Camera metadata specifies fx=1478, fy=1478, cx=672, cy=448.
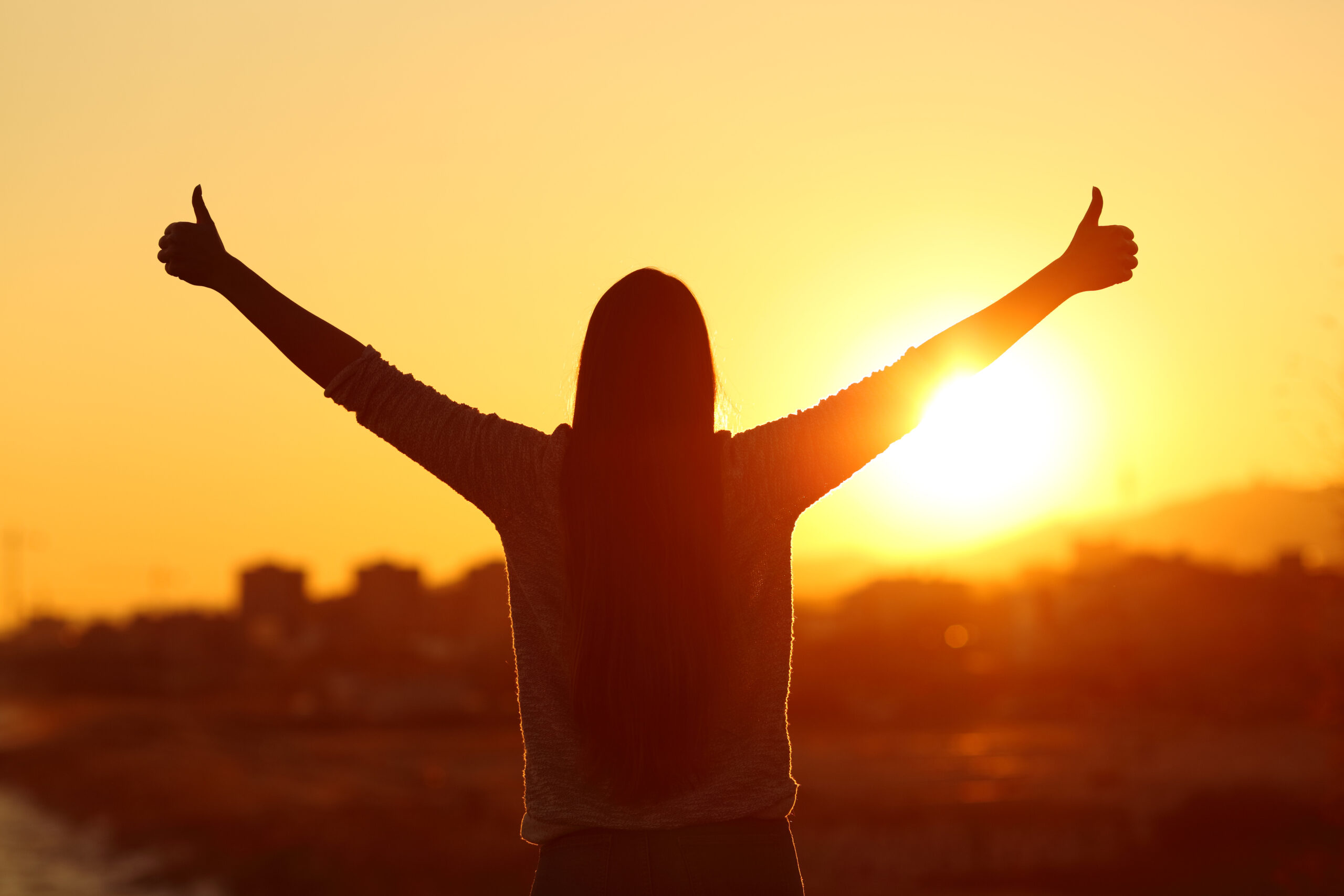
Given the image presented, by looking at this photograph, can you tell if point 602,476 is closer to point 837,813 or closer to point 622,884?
point 622,884

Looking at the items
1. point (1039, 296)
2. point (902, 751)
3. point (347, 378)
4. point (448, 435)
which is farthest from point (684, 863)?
point (902, 751)

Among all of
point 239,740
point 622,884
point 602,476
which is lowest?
point 622,884

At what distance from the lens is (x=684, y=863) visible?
8.25 ft

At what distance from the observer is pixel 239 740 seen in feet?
353

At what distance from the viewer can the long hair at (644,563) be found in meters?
2.50

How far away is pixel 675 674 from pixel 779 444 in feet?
1.48

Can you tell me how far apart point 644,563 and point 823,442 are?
391 millimetres

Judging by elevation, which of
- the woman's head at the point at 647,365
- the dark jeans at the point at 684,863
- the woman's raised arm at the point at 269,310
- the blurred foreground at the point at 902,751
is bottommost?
the dark jeans at the point at 684,863

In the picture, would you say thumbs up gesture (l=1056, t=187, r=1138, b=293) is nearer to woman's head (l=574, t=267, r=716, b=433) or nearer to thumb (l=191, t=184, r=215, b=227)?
woman's head (l=574, t=267, r=716, b=433)

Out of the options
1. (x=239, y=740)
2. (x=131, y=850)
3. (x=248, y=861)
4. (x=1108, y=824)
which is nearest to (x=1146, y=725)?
(x=1108, y=824)

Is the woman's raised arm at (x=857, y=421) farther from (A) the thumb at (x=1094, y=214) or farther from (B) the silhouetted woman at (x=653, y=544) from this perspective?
(A) the thumb at (x=1094, y=214)

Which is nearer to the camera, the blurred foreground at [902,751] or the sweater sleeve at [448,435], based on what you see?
the sweater sleeve at [448,435]

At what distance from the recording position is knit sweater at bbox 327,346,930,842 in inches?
101

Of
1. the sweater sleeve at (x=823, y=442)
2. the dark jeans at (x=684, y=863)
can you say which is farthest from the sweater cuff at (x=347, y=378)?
the dark jeans at (x=684, y=863)
